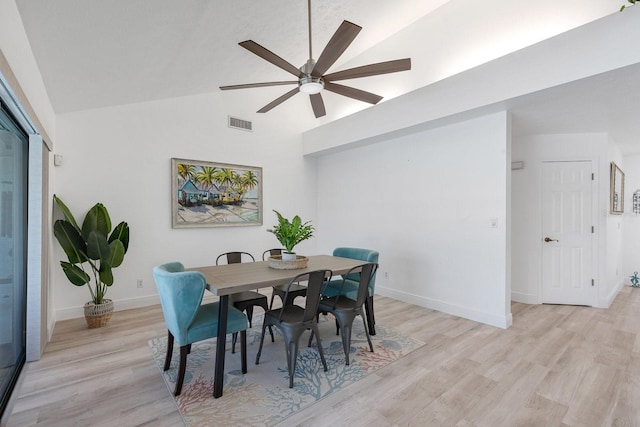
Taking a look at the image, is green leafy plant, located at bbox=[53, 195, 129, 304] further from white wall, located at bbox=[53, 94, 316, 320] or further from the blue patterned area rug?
the blue patterned area rug

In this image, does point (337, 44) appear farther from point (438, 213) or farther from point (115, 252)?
point (115, 252)

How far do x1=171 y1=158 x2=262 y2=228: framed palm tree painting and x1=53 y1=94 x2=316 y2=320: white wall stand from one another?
0.11m

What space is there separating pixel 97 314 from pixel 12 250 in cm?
137

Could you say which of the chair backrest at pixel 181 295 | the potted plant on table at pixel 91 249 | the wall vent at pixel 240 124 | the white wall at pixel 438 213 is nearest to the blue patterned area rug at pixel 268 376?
the chair backrest at pixel 181 295

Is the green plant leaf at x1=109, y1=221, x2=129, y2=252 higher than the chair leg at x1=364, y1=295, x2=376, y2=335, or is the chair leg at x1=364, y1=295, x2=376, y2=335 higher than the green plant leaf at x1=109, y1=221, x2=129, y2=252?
the green plant leaf at x1=109, y1=221, x2=129, y2=252

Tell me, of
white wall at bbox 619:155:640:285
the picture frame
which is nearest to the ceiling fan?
the picture frame

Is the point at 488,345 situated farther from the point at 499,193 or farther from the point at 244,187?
the point at 244,187

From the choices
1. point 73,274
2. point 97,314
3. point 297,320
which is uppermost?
point 73,274

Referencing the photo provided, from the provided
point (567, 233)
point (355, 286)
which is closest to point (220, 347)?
point (355, 286)

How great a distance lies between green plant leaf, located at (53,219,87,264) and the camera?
3.29 meters

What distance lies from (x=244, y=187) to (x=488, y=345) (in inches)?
159

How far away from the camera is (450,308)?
396 cm

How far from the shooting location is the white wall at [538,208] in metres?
4.27

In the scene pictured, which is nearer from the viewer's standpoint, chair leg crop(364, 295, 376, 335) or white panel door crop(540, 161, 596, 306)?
chair leg crop(364, 295, 376, 335)
